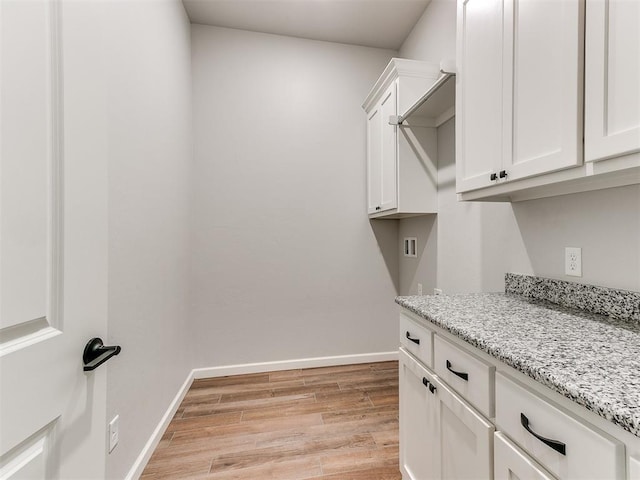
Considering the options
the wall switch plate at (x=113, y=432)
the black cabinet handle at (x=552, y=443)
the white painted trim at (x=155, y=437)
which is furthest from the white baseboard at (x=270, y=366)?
the black cabinet handle at (x=552, y=443)

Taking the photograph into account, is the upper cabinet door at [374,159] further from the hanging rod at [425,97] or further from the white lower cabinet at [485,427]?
the white lower cabinet at [485,427]

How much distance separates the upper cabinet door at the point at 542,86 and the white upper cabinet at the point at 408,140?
0.87 metres

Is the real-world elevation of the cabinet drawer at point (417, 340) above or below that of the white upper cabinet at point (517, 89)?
below

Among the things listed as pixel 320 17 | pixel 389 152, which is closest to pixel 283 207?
pixel 389 152

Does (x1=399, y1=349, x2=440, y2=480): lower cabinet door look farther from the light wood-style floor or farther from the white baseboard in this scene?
the white baseboard

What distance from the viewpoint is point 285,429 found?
183cm

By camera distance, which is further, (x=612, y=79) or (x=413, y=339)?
(x=413, y=339)

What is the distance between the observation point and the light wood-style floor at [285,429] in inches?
59.6

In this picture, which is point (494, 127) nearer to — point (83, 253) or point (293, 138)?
point (83, 253)

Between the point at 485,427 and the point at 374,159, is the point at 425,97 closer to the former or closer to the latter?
the point at 374,159

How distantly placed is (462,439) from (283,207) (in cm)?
209

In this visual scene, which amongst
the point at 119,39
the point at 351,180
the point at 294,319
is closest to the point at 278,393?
the point at 294,319

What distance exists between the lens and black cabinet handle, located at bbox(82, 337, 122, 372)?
619 mm

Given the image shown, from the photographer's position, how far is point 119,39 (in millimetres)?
1293
